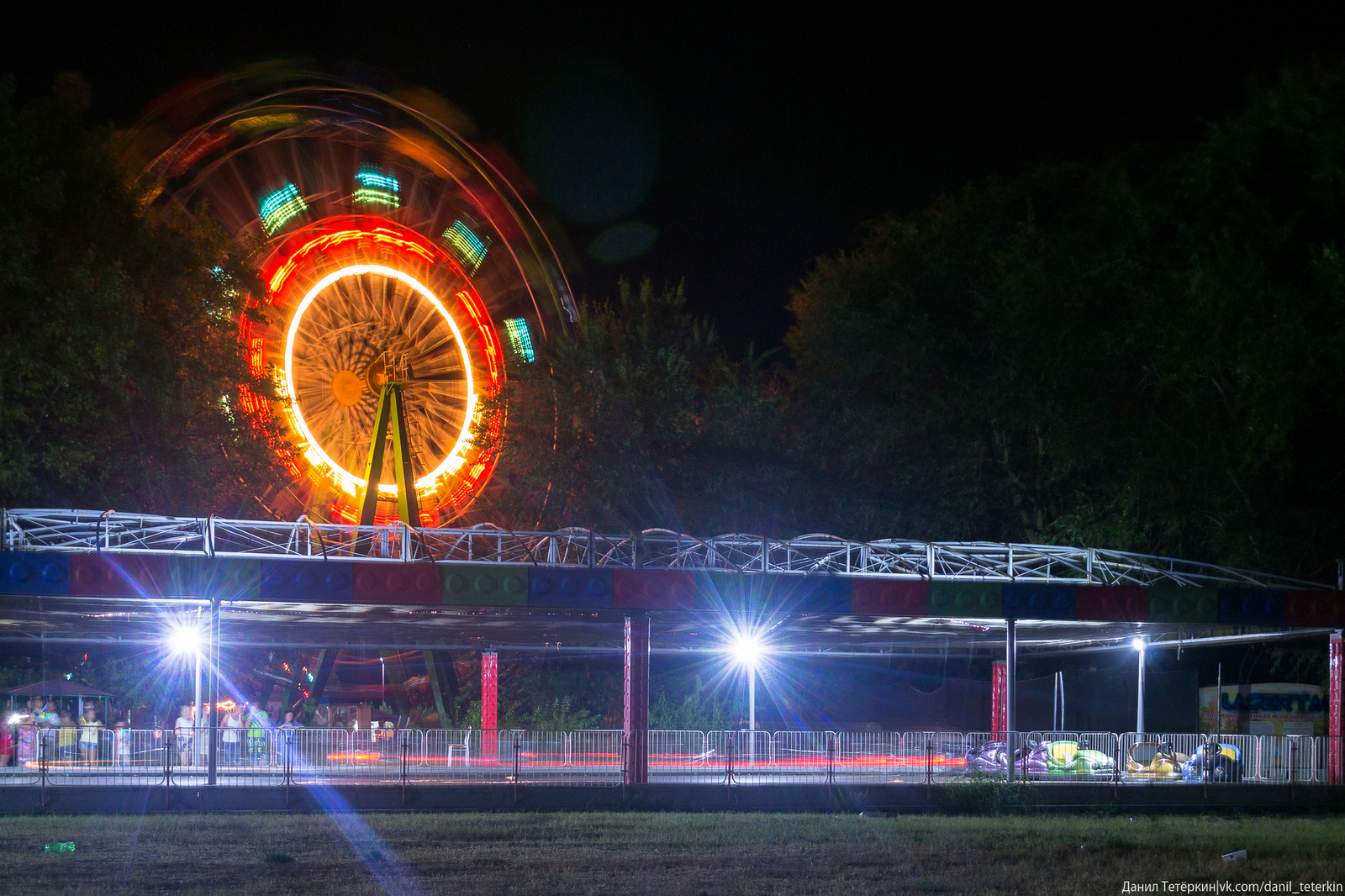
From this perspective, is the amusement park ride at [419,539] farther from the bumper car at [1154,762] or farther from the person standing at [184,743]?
the bumper car at [1154,762]

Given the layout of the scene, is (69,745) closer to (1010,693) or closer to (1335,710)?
(1010,693)

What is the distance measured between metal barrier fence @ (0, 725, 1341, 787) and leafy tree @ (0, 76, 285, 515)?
9119 mm

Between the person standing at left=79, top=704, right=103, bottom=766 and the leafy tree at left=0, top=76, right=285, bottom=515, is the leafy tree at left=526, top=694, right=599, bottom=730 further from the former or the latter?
the person standing at left=79, top=704, right=103, bottom=766

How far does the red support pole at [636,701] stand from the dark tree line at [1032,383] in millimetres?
14043

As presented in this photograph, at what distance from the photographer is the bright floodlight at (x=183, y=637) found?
31.2 m

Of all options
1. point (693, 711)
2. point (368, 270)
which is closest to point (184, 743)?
point (693, 711)

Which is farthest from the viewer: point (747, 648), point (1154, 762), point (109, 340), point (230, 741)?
point (747, 648)

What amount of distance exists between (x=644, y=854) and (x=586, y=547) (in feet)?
35.8

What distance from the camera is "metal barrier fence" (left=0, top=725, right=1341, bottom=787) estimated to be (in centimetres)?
2231

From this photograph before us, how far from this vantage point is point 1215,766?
24.6m

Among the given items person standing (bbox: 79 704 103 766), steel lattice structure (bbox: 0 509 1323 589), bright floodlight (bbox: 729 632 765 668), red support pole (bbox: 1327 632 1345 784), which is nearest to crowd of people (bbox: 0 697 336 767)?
person standing (bbox: 79 704 103 766)

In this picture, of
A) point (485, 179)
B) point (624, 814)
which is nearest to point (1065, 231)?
point (485, 179)

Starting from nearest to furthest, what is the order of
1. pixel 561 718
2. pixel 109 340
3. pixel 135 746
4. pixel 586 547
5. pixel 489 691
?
pixel 135 746 → pixel 586 547 → pixel 109 340 → pixel 489 691 → pixel 561 718

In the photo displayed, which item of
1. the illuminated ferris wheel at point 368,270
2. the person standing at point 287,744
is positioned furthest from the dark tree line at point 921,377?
the person standing at point 287,744
